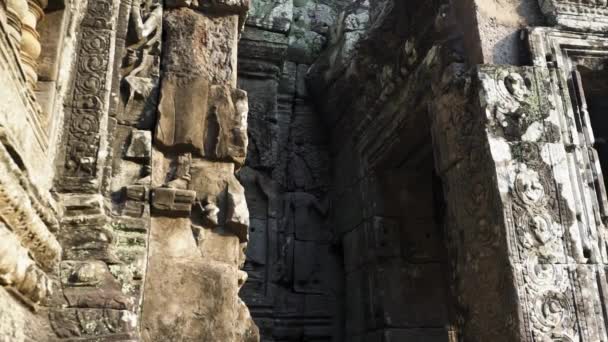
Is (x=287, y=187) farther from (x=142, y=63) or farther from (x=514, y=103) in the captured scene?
(x=142, y=63)

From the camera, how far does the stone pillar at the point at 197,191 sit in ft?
8.98

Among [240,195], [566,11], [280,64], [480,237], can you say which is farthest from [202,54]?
[280,64]

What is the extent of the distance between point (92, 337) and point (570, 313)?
2.81 meters

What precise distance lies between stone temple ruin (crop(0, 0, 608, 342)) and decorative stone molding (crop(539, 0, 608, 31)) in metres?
0.02

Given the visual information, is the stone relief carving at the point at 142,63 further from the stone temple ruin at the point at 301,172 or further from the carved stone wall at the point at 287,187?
the carved stone wall at the point at 287,187

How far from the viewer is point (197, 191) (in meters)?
3.03

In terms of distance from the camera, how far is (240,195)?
306 centimetres

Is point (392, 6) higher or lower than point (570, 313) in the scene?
higher

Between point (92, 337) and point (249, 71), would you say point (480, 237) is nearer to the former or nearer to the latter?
point (92, 337)

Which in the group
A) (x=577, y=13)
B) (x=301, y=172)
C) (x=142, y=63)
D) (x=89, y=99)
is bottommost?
(x=89, y=99)

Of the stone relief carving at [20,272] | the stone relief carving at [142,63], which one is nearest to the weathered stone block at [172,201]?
the stone relief carving at [142,63]

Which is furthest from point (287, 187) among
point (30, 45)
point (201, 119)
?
point (30, 45)

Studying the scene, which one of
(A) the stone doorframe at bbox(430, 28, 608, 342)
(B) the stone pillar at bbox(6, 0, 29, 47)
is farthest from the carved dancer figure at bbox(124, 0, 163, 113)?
(A) the stone doorframe at bbox(430, 28, 608, 342)

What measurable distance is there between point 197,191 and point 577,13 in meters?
3.36
